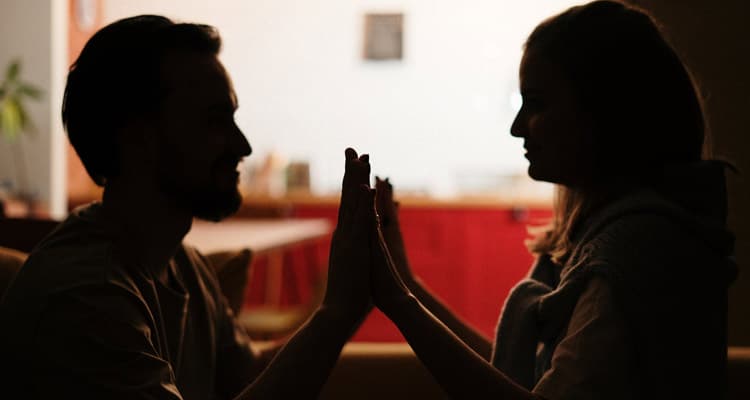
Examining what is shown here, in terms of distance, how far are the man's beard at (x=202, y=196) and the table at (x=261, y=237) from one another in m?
0.62

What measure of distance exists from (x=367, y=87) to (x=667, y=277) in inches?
191

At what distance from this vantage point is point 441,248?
4.90 meters

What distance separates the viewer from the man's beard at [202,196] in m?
1.22

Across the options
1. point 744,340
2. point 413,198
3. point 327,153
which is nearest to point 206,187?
point 744,340

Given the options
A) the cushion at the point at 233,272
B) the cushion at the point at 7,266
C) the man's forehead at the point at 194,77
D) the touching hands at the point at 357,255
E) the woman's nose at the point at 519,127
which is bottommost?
the cushion at the point at 233,272

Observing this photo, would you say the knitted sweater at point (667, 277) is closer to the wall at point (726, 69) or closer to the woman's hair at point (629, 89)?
the woman's hair at point (629, 89)

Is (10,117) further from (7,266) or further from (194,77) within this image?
(194,77)

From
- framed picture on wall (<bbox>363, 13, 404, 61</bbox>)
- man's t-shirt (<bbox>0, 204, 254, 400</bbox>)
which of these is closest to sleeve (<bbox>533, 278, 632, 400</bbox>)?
man's t-shirt (<bbox>0, 204, 254, 400</bbox>)

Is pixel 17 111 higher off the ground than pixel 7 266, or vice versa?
pixel 17 111

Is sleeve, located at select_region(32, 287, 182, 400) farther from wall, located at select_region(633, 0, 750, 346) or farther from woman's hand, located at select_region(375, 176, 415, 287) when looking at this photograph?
wall, located at select_region(633, 0, 750, 346)

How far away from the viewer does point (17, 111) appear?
15.7ft

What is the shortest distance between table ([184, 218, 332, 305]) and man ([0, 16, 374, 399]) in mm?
624

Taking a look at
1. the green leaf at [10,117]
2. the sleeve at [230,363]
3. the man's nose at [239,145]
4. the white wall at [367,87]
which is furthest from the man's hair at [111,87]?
the white wall at [367,87]

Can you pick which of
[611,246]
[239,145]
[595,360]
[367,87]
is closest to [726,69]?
[611,246]
